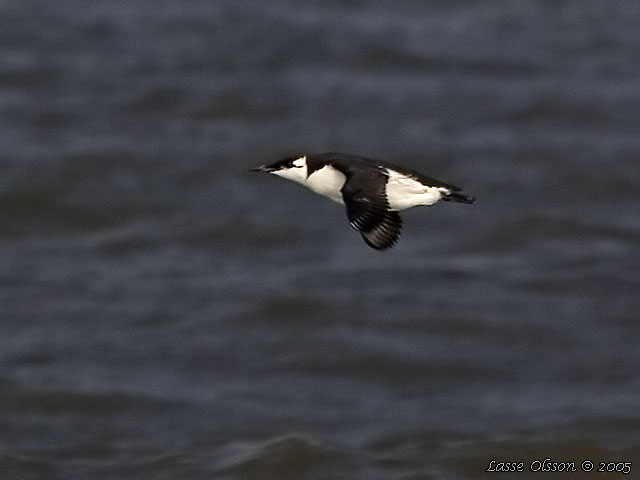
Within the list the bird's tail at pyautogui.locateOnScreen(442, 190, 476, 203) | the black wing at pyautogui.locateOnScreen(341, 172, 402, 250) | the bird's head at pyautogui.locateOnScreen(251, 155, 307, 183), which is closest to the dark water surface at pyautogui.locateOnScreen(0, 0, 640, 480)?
the bird's head at pyautogui.locateOnScreen(251, 155, 307, 183)

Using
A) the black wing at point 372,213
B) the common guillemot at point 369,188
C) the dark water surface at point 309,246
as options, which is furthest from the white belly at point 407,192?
the dark water surface at point 309,246

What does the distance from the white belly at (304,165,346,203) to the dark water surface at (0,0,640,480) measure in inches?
101

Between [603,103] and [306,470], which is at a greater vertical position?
[603,103]

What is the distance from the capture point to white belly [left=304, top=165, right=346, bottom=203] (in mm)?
8172

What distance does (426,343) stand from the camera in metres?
12.2

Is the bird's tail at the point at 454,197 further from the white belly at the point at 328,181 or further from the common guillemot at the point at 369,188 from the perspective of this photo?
the white belly at the point at 328,181

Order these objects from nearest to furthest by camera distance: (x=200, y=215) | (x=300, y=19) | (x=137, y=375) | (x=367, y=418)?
(x=367, y=418), (x=137, y=375), (x=200, y=215), (x=300, y=19)

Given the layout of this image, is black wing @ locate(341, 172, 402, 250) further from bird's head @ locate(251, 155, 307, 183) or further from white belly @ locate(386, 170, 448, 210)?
bird's head @ locate(251, 155, 307, 183)

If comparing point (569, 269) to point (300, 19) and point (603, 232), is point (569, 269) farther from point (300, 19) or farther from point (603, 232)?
point (300, 19)

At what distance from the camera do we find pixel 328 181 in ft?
26.9

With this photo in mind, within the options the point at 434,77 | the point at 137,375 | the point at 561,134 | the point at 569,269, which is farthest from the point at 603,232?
the point at 137,375

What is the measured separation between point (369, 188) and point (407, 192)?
42 cm

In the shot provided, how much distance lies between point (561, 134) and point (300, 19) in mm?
3396

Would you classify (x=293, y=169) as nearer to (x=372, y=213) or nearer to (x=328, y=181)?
(x=328, y=181)
